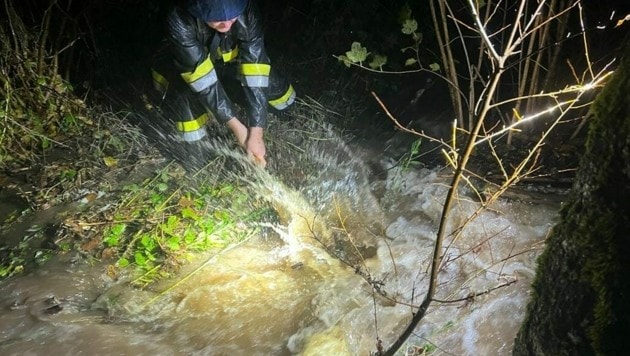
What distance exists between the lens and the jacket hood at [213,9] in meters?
2.90

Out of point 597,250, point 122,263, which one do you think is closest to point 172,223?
point 122,263

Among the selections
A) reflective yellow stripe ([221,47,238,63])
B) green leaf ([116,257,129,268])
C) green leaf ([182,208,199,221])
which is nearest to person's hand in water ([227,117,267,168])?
reflective yellow stripe ([221,47,238,63])

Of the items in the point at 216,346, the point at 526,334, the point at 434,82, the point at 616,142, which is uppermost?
the point at 616,142

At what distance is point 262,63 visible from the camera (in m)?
3.52

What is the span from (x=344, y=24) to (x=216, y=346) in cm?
390

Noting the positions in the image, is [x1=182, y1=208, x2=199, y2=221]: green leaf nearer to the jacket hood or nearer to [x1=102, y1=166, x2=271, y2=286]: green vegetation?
[x1=102, y1=166, x2=271, y2=286]: green vegetation

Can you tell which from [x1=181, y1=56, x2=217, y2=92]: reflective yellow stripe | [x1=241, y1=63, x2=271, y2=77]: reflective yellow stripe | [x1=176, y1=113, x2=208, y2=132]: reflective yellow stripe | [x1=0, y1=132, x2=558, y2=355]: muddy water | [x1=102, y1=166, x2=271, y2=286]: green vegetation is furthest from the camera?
[x1=176, y1=113, x2=208, y2=132]: reflective yellow stripe

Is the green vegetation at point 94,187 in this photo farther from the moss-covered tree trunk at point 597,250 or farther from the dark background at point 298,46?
the moss-covered tree trunk at point 597,250

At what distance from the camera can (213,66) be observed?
335 centimetres

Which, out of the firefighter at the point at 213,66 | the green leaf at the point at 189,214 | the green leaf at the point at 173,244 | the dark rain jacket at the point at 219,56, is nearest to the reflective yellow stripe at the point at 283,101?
the firefighter at the point at 213,66

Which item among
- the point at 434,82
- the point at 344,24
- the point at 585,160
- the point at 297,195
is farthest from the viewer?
the point at 344,24

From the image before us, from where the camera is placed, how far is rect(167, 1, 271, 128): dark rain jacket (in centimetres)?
312

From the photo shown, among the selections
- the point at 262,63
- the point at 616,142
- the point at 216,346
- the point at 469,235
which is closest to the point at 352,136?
the point at 262,63

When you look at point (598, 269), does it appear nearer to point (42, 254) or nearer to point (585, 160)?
point (585, 160)
